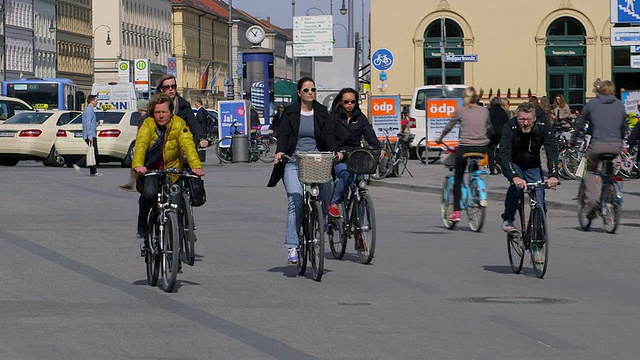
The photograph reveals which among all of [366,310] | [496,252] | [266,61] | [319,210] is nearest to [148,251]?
[319,210]

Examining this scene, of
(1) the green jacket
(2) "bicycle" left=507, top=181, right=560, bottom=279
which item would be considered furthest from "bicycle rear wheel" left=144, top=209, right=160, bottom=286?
(2) "bicycle" left=507, top=181, right=560, bottom=279

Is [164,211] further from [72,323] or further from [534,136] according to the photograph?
[534,136]

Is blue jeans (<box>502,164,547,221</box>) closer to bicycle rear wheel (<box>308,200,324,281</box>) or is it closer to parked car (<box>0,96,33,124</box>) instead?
bicycle rear wheel (<box>308,200,324,281</box>)

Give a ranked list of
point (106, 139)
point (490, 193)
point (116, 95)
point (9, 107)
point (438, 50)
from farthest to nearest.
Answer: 1. point (116, 95)
2. point (438, 50)
3. point (9, 107)
4. point (106, 139)
5. point (490, 193)

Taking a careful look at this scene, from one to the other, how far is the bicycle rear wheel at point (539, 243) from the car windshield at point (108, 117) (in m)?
28.1

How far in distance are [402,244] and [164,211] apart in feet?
18.2

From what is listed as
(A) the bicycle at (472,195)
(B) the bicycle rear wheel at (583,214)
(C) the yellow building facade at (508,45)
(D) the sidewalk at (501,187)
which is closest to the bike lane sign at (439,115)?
(D) the sidewalk at (501,187)

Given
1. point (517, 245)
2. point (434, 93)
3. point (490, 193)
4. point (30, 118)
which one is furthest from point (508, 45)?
point (517, 245)

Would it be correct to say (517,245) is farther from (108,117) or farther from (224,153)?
(224,153)

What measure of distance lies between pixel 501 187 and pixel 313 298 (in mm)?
17340

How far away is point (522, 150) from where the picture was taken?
594 inches

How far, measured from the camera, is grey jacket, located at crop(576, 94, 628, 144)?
20.0 m

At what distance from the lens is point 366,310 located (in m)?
11.7

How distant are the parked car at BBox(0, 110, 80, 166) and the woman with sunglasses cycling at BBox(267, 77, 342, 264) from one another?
28578 mm
